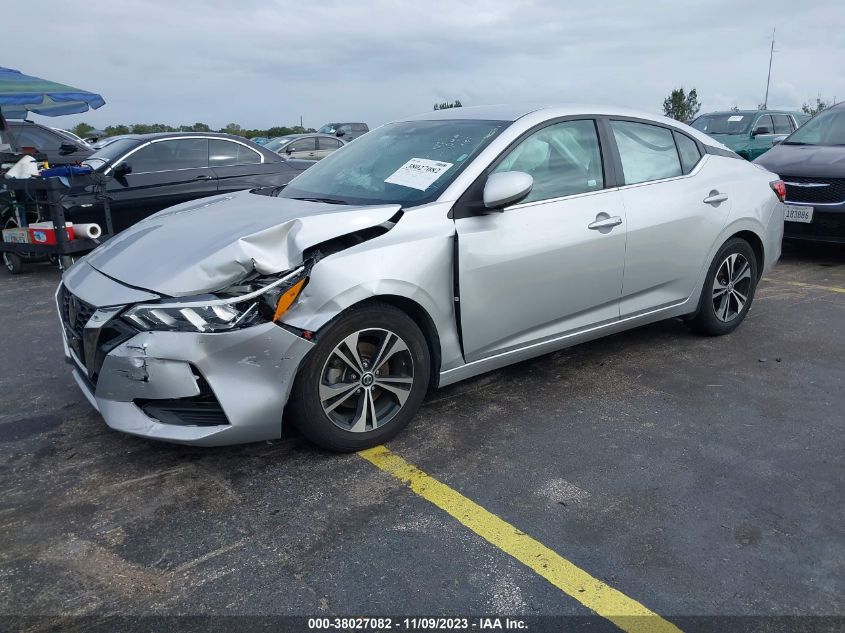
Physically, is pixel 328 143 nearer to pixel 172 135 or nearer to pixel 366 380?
pixel 172 135

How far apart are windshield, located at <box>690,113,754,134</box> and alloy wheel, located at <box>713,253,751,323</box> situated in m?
10.9

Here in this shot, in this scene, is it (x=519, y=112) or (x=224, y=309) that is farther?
(x=519, y=112)

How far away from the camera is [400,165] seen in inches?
151

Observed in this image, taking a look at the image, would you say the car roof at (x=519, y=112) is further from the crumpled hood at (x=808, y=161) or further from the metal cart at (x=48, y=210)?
the metal cart at (x=48, y=210)

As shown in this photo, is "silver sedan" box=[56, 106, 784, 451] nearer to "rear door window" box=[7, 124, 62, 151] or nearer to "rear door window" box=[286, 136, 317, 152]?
"rear door window" box=[7, 124, 62, 151]

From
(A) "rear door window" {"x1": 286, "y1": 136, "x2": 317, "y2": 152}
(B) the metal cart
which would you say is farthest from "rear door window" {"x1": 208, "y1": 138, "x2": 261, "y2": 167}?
(A) "rear door window" {"x1": 286, "y1": 136, "x2": 317, "y2": 152}

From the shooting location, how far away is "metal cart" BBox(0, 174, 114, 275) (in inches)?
268

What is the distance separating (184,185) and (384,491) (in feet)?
19.5

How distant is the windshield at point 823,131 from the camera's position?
8.00m

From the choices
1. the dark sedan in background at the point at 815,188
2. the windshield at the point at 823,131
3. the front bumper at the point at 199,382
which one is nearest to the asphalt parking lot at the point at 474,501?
the front bumper at the point at 199,382

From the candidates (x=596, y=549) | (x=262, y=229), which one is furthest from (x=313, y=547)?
(x=262, y=229)

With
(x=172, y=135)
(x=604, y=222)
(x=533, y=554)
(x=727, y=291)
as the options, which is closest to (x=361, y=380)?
(x=533, y=554)

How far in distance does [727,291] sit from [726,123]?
1146 centimetres

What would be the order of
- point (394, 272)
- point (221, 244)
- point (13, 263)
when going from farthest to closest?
1. point (13, 263)
2. point (394, 272)
3. point (221, 244)
